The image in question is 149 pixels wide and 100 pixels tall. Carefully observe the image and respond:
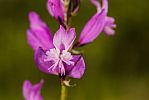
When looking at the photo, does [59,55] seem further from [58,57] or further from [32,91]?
[32,91]

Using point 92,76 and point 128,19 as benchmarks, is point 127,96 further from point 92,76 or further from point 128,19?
point 128,19

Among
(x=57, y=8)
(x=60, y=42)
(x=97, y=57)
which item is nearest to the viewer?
(x=60, y=42)

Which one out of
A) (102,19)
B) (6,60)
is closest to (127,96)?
(6,60)

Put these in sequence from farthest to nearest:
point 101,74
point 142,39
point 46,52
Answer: point 142,39 → point 101,74 → point 46,52

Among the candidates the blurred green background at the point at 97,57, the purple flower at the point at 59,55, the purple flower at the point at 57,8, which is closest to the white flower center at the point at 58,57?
the purple flower at the point at 59,55

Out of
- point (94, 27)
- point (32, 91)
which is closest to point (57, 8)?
point (94, 27)

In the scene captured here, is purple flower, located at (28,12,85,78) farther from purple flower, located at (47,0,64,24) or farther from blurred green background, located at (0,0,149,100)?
blurred green background, located at (0,0,149,100)

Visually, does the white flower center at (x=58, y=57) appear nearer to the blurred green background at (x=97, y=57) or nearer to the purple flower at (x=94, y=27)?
the purple flower at (x=94, y=27)

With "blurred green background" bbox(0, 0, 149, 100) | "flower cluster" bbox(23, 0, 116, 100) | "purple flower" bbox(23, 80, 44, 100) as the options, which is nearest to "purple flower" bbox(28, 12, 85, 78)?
"flower cluster" bbox(23, 0, 116, 100)
